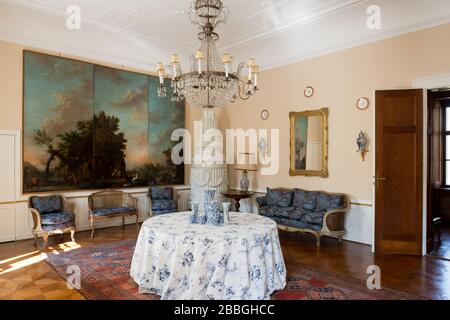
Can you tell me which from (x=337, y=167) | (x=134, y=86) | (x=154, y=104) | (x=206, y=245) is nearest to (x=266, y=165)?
(x=337, y=167)

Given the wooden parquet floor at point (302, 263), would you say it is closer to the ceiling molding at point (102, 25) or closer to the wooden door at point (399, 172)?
the wooden door at point (399, 172)

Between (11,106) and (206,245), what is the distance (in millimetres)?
4875

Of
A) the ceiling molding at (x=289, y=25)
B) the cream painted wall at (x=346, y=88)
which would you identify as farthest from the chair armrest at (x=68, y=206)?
the ceiling molding at (x=289, y=25)

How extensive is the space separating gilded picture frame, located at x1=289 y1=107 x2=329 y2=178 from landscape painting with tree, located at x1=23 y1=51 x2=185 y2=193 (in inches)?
120

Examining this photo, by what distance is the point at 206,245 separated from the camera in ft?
10.6

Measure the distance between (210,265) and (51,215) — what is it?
380 centimetres

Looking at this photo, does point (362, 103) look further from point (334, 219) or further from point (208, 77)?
point (208, 77)

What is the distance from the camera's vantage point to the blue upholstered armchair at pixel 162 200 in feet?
22.9

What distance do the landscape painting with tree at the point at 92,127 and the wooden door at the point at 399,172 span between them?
16.1ft

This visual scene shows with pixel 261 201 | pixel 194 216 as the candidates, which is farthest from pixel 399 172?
pixel 194 216

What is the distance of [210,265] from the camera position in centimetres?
323

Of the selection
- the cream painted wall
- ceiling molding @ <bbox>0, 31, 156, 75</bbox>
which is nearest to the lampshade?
the cream painted wall

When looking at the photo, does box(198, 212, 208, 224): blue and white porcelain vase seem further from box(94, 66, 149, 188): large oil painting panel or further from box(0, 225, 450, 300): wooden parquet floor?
box(94, 66, 149, 188): large oil painting panel

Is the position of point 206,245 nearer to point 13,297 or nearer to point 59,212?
point 13,297
